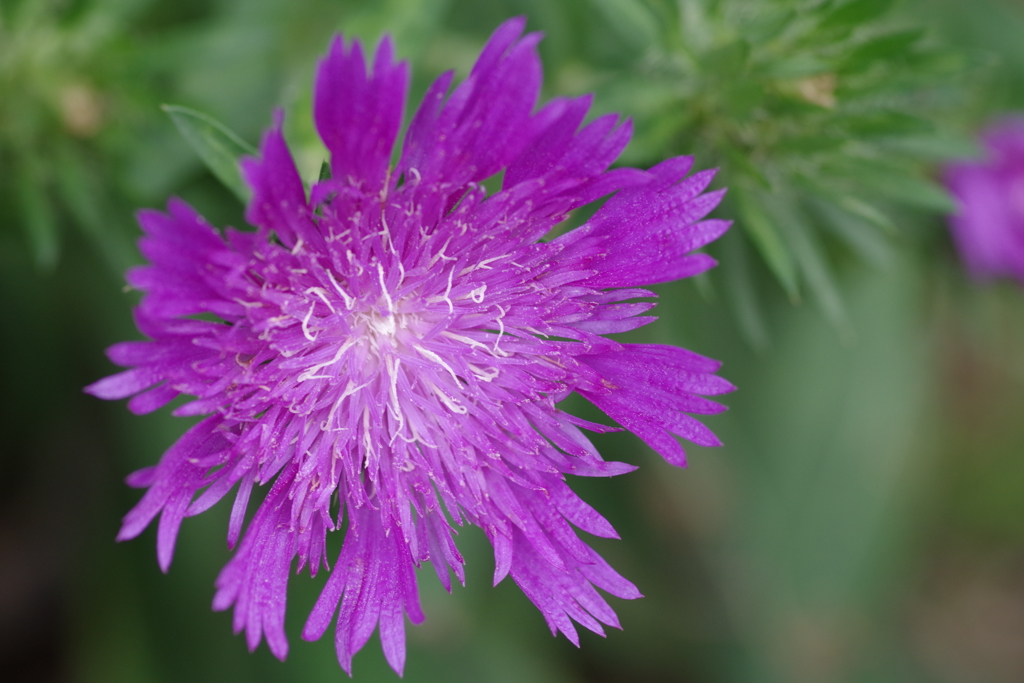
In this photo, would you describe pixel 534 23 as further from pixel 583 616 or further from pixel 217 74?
pixel 583 616

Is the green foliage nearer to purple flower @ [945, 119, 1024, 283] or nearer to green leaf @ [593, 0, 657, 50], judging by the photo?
green leaf @ [593, 0, 657, 50]

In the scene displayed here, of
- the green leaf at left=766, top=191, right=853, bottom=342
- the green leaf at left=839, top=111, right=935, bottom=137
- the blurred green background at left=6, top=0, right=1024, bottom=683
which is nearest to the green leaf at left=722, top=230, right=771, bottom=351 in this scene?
the blurred green background at left=6, top=0, right=1024, bottom=683

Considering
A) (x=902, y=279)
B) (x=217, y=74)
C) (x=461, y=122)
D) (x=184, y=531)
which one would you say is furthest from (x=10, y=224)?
(x=902, y=279)

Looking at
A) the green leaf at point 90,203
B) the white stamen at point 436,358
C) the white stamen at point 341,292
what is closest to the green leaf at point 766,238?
the white stamen at point 436,358

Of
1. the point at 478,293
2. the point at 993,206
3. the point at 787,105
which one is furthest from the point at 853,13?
the point at 993,206

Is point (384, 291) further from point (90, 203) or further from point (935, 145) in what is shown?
point (935, 145)

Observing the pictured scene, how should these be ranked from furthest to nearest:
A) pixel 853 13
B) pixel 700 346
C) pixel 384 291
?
pixel 700 346, pixel 853 13, pixel 384 291

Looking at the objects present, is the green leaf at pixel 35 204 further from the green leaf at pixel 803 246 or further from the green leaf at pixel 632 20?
the green leaf at pixel 803 246
